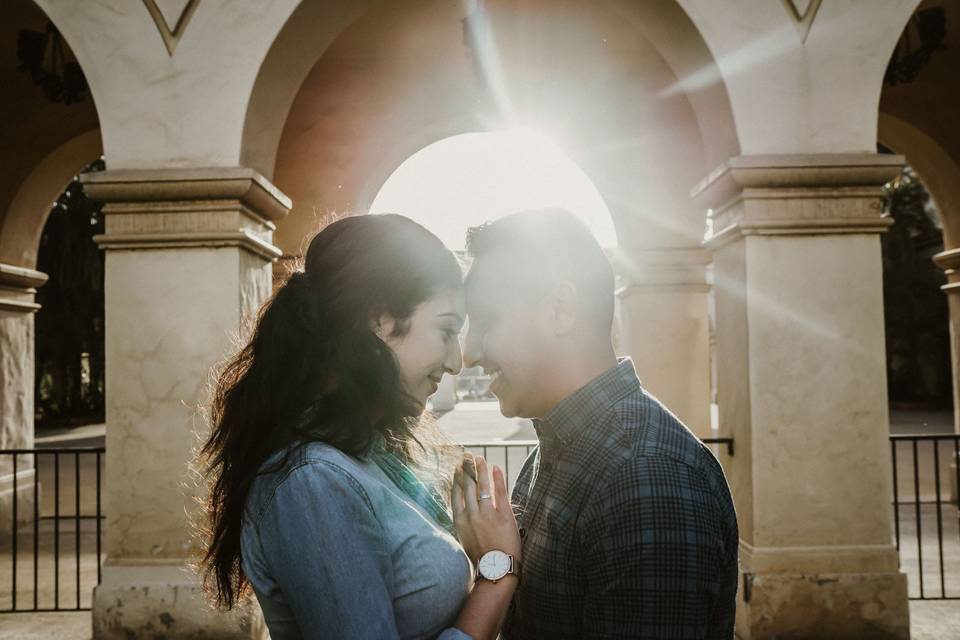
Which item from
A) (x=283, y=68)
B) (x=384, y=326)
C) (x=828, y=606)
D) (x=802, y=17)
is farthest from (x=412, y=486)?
(x=802, y=17)

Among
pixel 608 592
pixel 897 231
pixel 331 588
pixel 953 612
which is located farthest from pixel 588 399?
pixel 897 231

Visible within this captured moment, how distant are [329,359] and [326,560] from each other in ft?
1.47

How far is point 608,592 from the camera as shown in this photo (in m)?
1.27

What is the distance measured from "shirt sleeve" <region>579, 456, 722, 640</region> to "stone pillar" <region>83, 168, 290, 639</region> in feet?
10.7

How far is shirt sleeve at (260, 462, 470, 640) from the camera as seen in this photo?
1.31 metres

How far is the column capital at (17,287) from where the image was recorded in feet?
25.0

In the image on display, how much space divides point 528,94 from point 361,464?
7.63 meters

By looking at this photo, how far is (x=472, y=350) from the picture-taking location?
1.71m

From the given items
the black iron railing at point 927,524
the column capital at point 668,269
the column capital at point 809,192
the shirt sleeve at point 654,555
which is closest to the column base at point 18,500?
the column capital at point 668,269

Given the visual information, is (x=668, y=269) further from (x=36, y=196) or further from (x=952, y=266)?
(x=36, y=196)

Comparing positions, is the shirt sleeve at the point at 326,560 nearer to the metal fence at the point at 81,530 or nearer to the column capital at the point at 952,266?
the metal fence at the point at 81,530

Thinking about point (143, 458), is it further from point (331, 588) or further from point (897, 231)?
point (897, 231)

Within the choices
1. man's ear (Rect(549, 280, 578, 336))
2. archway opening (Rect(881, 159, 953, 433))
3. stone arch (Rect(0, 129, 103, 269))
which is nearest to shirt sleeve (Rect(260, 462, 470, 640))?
man's ear (Rect(549, 280, 578, 336))

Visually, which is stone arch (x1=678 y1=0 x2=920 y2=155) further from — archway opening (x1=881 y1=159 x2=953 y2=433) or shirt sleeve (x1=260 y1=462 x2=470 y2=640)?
archway opening (x1=881 y1=159 x2=953 y2=433)
